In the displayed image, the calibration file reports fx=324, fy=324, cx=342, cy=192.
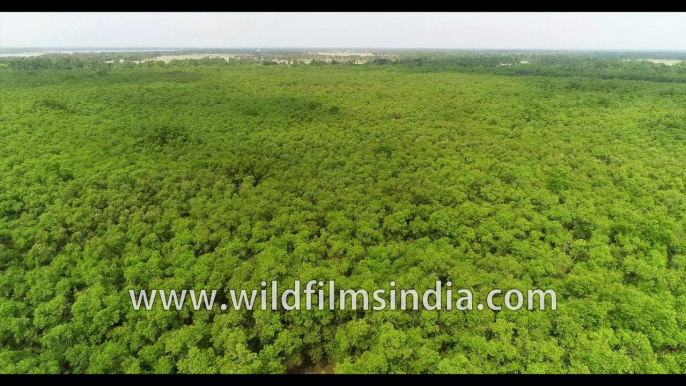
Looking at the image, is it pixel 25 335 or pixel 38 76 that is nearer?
pixel 25 335

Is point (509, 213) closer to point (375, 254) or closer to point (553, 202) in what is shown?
point (553, 202)

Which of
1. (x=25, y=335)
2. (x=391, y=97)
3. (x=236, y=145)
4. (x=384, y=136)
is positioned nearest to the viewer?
(x=25, y=335)

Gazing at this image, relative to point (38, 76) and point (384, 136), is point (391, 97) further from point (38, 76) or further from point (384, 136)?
point (38, 76)

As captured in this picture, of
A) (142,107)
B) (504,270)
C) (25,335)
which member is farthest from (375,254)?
(142,107)

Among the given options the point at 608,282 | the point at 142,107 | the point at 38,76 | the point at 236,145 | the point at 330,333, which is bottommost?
the point at 330,333

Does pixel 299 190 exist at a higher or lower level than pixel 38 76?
lower
